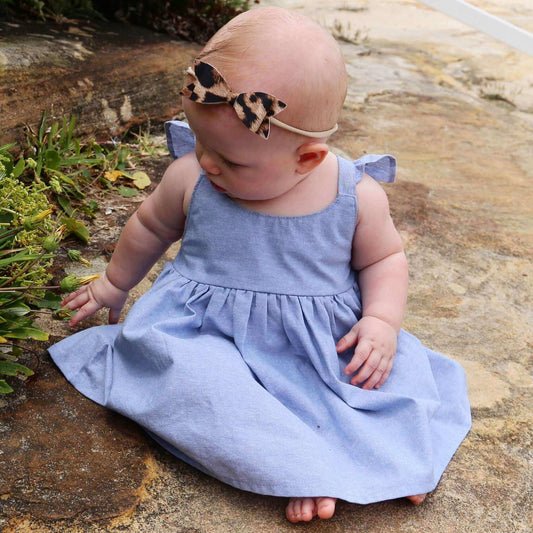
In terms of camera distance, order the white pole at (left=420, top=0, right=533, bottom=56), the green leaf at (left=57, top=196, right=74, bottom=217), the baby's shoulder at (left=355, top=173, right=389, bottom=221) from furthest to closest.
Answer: the white pole at (left=420, top=0, right=533, bottom=56) → the green leaf at (left=57, top=196, right=74, bottom=217) → the baby's shoulder at (left=355, top=173, right=389, bottom=221)

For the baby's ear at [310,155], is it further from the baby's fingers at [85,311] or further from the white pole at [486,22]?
the white pole at [486,22]

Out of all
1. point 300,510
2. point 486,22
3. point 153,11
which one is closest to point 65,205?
point 300,510

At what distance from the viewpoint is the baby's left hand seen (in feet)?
6.05

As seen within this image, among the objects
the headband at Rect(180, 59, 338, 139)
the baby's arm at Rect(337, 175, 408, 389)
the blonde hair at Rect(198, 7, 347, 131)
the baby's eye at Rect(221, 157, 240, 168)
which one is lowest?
the baby's arm at Rect(337, 175, 408, 389)

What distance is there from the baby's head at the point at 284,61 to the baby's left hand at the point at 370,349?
531 millimetres

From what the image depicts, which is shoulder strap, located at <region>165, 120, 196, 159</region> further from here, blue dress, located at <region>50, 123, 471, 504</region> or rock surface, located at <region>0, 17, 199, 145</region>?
rock surface, located at <region>0, 17, 199, 145</region>

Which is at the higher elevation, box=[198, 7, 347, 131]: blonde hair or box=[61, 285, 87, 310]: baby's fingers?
box=[198, 7, 347, 131]: blonde hair

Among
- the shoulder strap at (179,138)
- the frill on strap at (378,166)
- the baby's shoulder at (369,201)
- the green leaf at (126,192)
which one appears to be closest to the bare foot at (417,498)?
the baby's shoulder at (369,201)

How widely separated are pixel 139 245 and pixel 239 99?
63 centimetres

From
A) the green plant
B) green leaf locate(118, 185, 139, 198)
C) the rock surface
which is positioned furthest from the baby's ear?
the green plant

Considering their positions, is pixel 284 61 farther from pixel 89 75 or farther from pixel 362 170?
pixel 89 75

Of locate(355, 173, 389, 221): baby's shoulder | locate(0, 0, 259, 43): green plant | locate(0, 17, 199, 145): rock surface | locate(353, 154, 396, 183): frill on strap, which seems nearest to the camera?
locate(355, 173, 389, 221): baby's shoulder

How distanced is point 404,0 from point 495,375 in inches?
243

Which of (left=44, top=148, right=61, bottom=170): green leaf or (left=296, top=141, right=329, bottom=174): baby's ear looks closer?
(left=296, top=141, right=329, bottom=174): baby's ear
